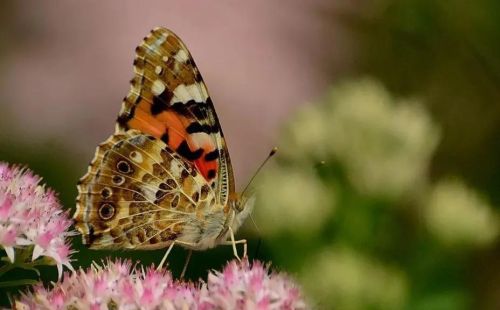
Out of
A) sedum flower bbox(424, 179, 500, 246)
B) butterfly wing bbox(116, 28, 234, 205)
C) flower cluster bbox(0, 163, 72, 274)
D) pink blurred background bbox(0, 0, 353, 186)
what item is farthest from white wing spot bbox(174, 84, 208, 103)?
pink blurred background bbox(0, 0, 353, 186)

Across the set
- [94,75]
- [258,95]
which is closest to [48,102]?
[94,75]

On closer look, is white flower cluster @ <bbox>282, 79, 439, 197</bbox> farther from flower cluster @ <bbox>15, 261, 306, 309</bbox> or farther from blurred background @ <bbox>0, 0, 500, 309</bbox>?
flower cluster @ <bbox>15, 261, 306, 309</bbox>

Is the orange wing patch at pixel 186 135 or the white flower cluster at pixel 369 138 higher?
the white flower cluster at pixel 369 138

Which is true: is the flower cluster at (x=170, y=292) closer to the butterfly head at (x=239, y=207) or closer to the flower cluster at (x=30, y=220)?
the flower cluster at (x=30, y=220)

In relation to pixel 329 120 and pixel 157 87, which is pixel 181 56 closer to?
pixel 157 87

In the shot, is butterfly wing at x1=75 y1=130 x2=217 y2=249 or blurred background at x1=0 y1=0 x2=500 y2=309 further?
blurred background at x1=0 y1=0 x2=500 y2=309

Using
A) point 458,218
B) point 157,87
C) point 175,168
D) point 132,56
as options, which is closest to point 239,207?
point 175,168

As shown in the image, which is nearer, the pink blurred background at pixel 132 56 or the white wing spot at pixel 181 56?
the white wing spot at pixel 181 56

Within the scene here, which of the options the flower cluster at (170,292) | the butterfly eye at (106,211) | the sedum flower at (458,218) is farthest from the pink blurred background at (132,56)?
the flower cluster at (170,292)
